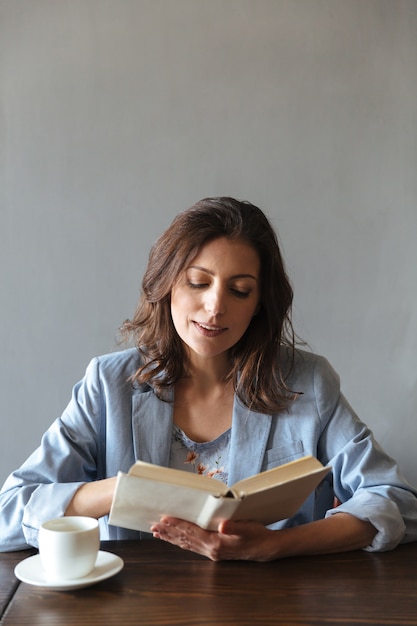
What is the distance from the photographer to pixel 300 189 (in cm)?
293

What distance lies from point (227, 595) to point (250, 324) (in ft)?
2.61

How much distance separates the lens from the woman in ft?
5.42

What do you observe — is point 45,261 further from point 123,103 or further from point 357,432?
point 357,432

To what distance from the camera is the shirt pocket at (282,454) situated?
1745 mm

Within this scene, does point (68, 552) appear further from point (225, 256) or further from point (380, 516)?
point (225, 256)

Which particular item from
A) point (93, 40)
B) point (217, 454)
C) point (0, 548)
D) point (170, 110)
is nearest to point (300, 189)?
point (170, 110)

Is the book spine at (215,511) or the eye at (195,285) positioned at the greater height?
the eye at (195,285)

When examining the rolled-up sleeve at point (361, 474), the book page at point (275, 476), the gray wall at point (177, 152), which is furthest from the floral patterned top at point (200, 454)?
the gray wall at point (177, 152)

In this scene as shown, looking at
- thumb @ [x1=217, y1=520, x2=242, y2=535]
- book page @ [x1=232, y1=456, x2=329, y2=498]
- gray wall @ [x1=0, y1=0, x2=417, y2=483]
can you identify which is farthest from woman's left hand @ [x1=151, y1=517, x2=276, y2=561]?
gray wall @ [x1=0, y1=0, x2=417, y2=483]

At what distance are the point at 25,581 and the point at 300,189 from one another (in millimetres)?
2026

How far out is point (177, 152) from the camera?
2904 mm

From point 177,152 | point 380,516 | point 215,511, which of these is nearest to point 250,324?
point 380,516

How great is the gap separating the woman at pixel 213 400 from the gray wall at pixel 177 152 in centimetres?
106

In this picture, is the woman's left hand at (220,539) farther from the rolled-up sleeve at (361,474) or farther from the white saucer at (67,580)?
the rolled-up sleeve at (361,474)
